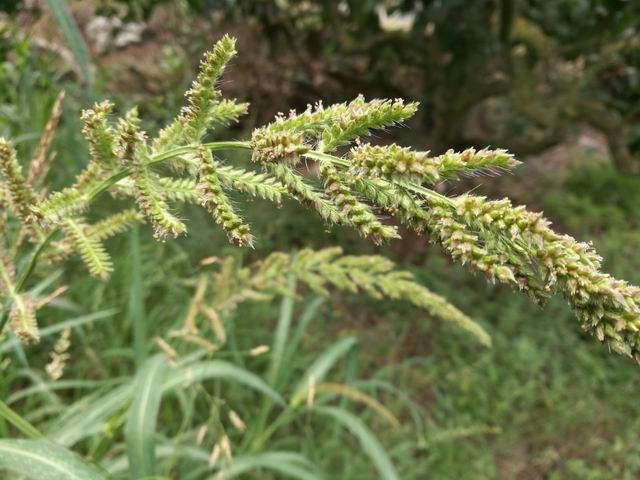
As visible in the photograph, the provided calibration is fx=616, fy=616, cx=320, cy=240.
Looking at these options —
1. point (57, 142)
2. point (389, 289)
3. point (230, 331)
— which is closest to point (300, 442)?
point (230, 331)

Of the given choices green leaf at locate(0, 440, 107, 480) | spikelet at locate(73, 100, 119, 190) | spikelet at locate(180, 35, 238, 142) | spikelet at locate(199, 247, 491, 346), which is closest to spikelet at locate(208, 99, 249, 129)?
spikelet at locate(180, 35, 238, 142)

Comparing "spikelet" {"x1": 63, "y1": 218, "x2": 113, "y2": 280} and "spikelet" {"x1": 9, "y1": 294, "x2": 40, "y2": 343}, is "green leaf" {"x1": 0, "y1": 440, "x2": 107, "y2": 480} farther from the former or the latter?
"spikelet" {"x1": 63, "y1": 218, "x2": 113, "y2": 280}

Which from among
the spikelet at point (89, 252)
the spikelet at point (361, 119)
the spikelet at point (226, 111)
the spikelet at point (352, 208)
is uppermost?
the spikelet at point (226, 111)

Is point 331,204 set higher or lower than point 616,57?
lower

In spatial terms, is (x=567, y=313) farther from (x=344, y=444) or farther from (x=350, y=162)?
(x=350, y=162)

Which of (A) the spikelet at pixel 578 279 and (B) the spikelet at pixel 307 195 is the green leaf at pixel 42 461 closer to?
(B) the spikelet at pixel 307 195

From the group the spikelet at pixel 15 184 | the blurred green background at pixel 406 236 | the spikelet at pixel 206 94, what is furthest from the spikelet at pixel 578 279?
the blurred green background at pixel 406 236
